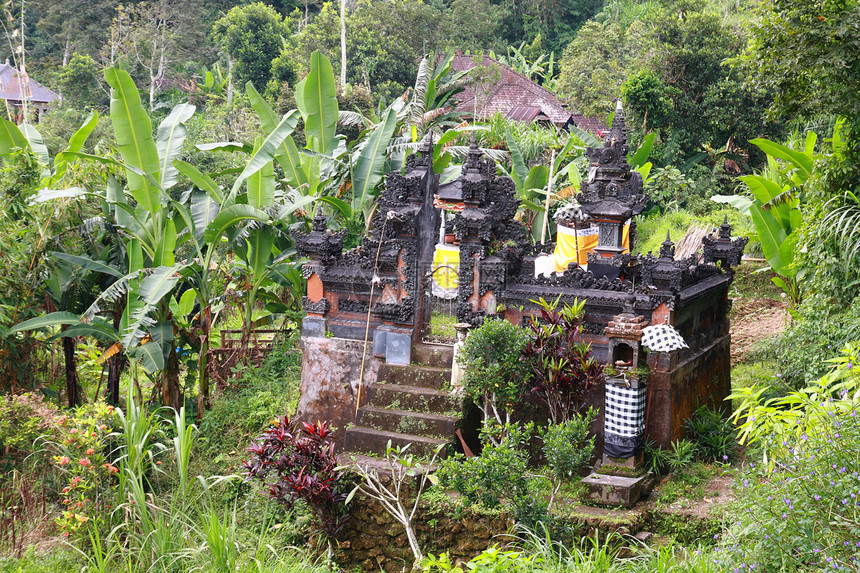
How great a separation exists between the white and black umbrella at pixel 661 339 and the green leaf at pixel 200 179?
4815mm

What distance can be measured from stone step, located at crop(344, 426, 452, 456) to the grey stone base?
1388 millimetres

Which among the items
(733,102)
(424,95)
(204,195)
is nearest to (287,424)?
(204,195)

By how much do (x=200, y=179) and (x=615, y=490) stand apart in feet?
17.5

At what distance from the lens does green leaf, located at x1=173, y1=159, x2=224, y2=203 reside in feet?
28.4

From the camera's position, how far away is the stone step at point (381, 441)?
776cm

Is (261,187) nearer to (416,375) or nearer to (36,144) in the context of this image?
(416,375)

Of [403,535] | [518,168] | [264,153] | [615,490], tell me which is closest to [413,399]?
[403,535]

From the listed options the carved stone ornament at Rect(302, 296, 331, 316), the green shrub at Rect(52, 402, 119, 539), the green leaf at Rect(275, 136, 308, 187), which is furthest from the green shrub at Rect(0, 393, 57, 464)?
the green leaf at Rect(275, 136, 308, 187)

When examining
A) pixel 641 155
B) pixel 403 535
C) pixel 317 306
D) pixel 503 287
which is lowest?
pixel 403 535

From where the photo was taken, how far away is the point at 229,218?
8.59 metres

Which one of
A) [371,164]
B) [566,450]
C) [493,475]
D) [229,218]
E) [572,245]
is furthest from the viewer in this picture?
[572,245]

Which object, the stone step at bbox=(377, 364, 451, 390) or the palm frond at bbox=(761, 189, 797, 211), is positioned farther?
the palm frond at bbox=(761, 189, 797, 211)

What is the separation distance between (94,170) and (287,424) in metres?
4.04

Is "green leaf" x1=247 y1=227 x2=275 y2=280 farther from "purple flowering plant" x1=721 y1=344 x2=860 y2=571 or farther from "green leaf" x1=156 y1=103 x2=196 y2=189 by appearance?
"purple flowering plant" x1=721 y1=344 x2=860 y2=571
